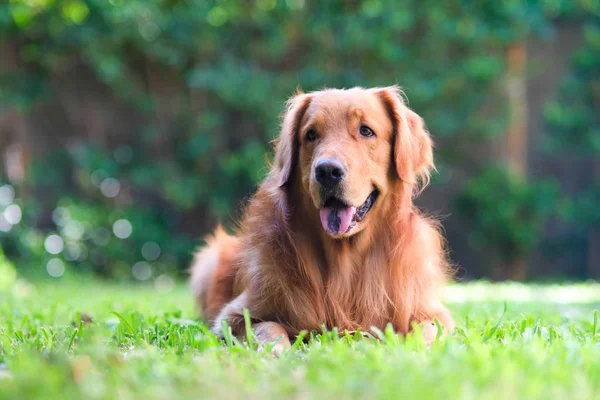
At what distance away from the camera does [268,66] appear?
460 inches

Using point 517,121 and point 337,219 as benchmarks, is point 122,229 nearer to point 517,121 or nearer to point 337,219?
point 517,121

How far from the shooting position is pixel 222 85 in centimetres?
1091

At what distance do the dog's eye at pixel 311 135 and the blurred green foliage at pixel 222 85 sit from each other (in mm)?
7113

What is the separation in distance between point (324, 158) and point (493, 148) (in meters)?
9.15

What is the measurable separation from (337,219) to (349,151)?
13.3 inches

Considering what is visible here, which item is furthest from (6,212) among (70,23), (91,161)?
(70,23)

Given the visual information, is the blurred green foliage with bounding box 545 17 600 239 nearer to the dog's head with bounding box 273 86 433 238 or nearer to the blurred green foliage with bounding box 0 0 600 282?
the blurred green foliage with bounding box 0 0 600 282

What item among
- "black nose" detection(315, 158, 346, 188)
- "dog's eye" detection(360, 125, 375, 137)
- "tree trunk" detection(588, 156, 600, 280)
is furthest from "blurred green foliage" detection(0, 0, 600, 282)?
"black nose" detection(315, 158, 346, 188)

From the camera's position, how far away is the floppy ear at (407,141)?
374 cm

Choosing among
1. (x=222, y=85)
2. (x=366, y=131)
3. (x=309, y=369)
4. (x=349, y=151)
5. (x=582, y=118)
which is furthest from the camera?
(x=582, y=118)

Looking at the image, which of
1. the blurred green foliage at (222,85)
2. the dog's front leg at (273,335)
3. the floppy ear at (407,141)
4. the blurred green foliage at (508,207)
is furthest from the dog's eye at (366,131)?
the blurred green foliage at (508,207)

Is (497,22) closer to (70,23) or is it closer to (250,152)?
(250,152)

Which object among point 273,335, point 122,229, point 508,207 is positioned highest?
point 273,335

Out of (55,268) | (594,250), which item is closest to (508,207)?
(594,250)
